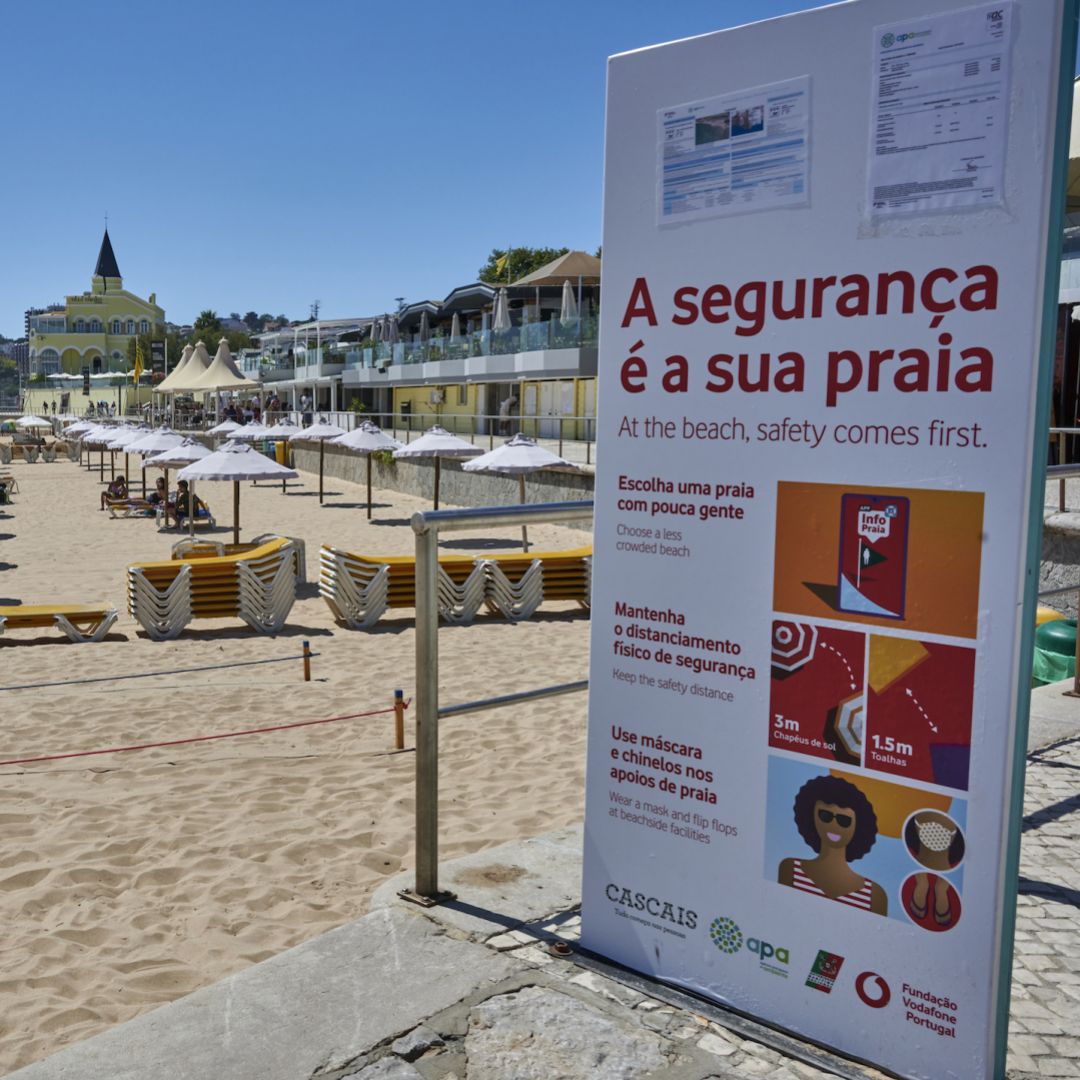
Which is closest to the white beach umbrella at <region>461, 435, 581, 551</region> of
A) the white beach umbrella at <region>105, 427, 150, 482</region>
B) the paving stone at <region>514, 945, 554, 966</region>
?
the paving stone at <region>514, 945, 554, 966</region>

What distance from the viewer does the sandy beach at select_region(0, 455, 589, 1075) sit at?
3752mm

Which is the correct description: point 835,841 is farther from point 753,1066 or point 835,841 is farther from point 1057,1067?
point 1057,1067

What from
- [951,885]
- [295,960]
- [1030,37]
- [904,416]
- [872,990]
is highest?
[1030,37]

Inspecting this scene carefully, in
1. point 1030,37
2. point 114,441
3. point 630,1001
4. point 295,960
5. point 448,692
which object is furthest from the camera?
point 114,441

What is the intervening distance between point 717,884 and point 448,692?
239 inches

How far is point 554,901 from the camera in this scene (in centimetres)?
314

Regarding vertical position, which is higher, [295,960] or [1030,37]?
[1030,37]

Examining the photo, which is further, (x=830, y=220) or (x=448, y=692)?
(x=448, y=692)

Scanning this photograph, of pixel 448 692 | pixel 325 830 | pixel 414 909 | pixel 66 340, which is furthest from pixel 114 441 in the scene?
pixel 66 340

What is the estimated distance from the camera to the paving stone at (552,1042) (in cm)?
230

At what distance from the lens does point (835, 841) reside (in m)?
2.35

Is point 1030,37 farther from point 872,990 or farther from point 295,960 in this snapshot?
point 295,960

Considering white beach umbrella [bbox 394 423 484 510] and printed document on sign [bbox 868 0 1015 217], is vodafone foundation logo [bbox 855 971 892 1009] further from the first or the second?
white beach umbrella [bbox 394 423 484 510]

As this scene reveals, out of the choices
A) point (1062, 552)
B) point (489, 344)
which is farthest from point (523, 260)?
point (1062, 552)
